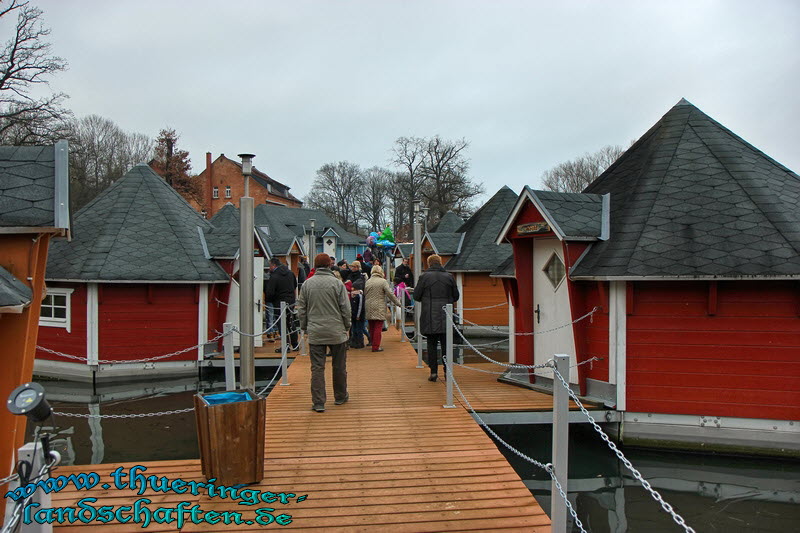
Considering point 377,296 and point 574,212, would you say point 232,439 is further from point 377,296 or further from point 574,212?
point 377,296

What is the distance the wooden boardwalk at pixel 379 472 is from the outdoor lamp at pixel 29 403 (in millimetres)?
1575

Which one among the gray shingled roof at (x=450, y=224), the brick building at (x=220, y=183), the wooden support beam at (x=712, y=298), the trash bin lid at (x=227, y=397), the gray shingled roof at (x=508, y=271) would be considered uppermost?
the brick building at (x=220, y=183)

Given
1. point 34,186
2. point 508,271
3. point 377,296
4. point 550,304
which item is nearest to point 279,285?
point 377,296

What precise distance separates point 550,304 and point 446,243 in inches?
475

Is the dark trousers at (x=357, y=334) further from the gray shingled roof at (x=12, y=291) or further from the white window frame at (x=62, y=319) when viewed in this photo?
the gray shingled roof at (x=12, y=291)

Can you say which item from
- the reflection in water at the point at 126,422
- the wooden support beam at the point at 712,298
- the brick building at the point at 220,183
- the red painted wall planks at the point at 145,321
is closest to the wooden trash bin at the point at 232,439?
the reflection in water at the point at 126,422

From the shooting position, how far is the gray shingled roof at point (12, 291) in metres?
4.09

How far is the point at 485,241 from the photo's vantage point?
20.0 metres

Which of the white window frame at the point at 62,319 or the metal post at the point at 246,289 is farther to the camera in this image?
the white window frame at the point at 62,319

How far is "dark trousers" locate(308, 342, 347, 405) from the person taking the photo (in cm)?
758

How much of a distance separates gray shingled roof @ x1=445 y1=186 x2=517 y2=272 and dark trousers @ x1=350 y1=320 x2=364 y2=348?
605cm

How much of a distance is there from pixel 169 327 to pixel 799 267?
39.2 feet

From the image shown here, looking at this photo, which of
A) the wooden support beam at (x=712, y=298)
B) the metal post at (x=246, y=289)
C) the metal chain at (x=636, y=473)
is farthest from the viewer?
the wooden support beam at (x=712, y=298)

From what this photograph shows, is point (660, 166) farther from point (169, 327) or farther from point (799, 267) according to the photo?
point (169, 327)
